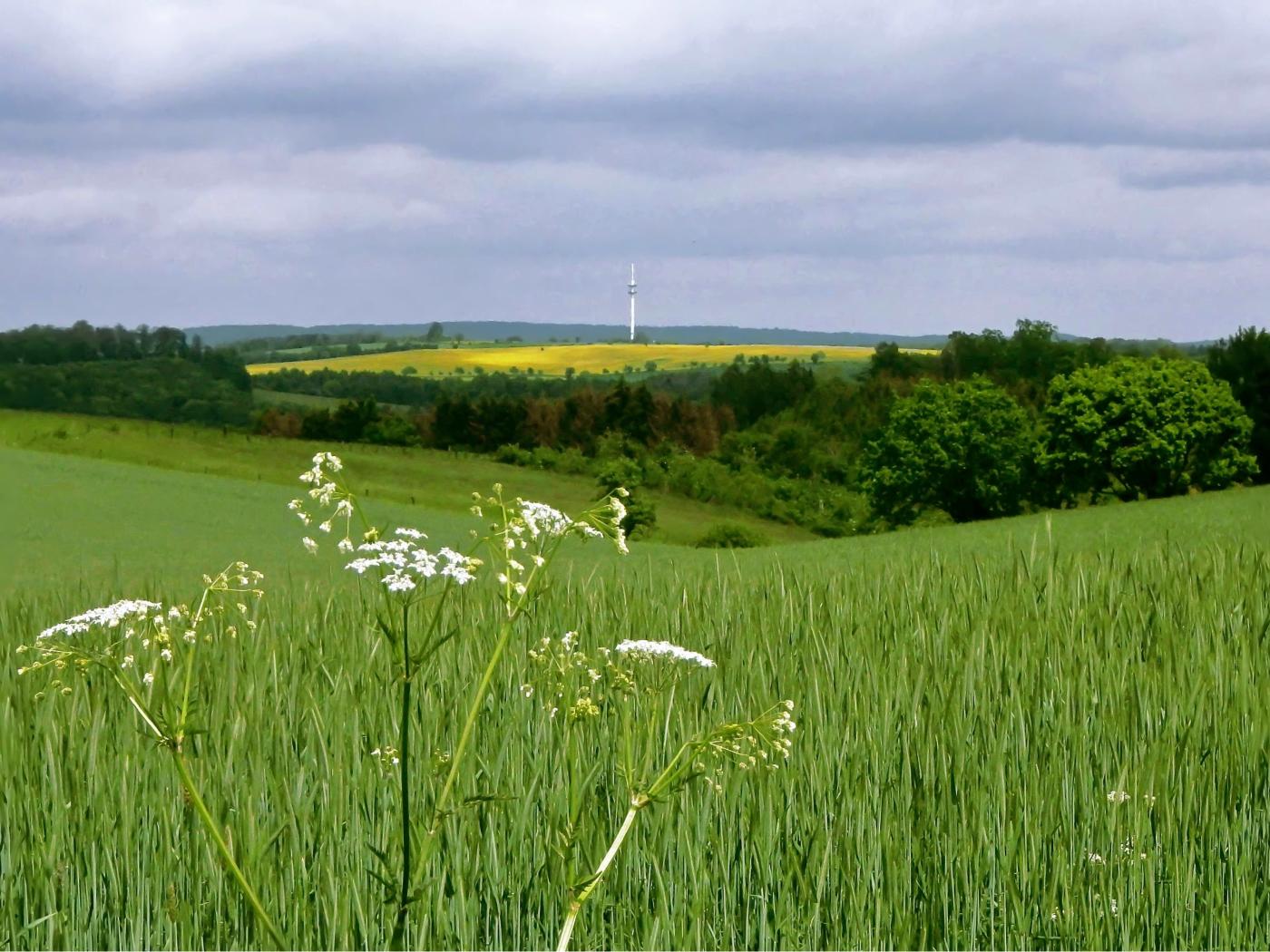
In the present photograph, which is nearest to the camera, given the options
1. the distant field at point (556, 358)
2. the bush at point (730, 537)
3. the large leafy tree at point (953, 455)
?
the bush at point (730, 537)

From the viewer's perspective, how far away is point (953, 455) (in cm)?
4353

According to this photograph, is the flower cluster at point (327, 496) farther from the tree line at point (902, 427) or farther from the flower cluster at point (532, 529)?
the tree line at point (902, 427)

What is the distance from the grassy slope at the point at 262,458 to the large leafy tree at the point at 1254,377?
19.5 metres

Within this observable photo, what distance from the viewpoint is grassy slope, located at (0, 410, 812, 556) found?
2866cm

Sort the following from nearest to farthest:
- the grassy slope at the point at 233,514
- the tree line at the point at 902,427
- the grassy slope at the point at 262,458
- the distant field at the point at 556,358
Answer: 1. the grassy slope at the point at 233,514
2. the grassy slope at the point at 262,458
3. the tree line at the point at 902,427
4. the distant field at the point at 556,358

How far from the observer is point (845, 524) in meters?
51.8

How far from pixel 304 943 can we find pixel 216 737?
3.61 ft

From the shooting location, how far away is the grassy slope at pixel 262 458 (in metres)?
28.7

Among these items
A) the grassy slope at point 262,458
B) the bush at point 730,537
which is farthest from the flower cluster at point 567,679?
the bush at point 730,537

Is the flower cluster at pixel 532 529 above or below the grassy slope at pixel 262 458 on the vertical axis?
above

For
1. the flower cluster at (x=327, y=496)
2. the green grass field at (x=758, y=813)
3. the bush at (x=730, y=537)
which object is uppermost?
the flower cluster at (x=327, y=496)

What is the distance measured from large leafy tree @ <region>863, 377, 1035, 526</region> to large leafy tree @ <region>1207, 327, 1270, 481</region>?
6.57m

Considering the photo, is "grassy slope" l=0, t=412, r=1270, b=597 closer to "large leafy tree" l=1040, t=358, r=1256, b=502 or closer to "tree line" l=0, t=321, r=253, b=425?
"tree line" l=0, t=321, r=253, b=425

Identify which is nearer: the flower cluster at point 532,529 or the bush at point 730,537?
the flower cluster at point 532,529
